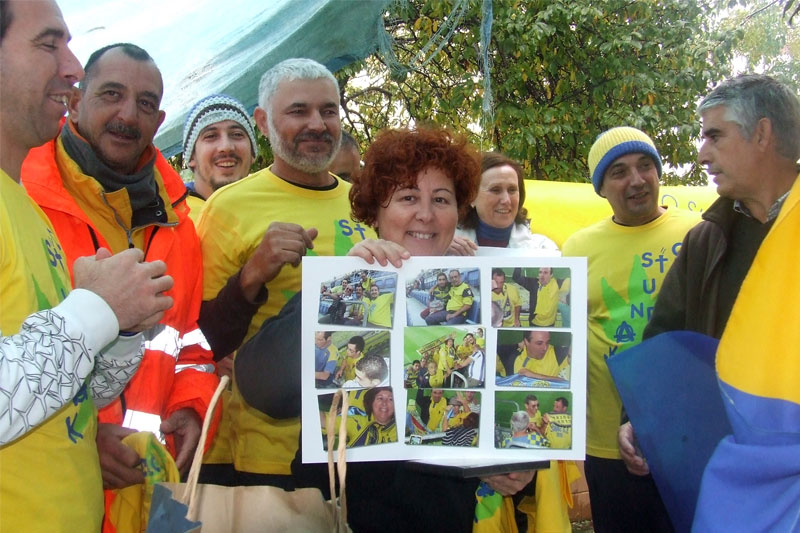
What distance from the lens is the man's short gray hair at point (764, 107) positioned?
2754 millimetres

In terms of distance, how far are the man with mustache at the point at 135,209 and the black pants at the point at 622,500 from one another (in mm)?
1909

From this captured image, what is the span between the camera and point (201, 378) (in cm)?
235

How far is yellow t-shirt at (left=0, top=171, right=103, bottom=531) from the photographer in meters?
1.39

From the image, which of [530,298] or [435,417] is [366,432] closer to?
[435,417]

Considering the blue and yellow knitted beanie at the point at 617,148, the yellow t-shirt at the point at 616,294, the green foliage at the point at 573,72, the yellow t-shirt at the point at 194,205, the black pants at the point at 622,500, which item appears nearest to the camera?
the black pants at the point at 622,500

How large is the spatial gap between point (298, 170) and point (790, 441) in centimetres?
211

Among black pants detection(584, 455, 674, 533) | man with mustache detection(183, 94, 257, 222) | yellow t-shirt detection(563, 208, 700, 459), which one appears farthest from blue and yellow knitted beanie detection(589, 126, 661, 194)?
man with mustache detection(183, 94, 257, 222)

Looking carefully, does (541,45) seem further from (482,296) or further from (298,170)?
(482,296)

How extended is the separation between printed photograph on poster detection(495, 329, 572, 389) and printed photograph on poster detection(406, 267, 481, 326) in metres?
0.10

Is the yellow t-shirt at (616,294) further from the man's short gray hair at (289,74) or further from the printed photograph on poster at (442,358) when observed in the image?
the printed photograph on poster at (442,358)

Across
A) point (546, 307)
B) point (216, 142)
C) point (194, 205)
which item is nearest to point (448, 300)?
point (546, 307)

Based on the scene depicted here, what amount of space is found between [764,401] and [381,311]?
84 centimetres

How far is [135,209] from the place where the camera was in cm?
236

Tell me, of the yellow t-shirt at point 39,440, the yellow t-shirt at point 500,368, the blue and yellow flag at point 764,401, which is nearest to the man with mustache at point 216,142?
the yellow t-shirt at point 39,440
